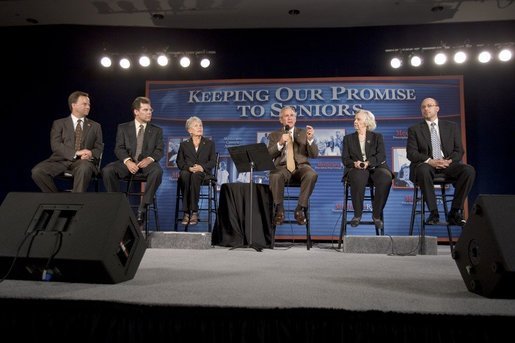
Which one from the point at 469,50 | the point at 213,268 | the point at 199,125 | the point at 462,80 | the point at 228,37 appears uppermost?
the point at 228,37

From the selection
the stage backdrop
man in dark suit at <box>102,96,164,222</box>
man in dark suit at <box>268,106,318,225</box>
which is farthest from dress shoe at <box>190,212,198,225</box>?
the stage backdrop

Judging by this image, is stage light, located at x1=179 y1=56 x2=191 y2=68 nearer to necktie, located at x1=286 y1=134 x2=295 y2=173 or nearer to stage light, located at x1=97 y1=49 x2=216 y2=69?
stage light, located at x1=97 y1=49 x2=216 y2=69

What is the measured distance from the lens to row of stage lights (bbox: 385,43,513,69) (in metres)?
5.74

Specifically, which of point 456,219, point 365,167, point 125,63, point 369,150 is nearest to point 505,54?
point 369,150

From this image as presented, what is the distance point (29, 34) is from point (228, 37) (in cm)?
303

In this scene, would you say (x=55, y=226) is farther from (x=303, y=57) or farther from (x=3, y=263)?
(x=303, y=57)

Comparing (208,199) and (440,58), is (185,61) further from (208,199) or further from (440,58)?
(440,58)

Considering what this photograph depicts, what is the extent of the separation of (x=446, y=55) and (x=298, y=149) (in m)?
2.91

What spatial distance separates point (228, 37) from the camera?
21.6 feet

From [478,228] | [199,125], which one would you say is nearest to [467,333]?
[478,228]

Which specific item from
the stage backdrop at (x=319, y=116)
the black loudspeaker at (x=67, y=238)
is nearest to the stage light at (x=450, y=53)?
the stage backdrop at (x=319, y=116)

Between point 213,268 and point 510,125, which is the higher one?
point 510,125

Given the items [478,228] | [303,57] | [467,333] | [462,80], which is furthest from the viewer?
[303,57]

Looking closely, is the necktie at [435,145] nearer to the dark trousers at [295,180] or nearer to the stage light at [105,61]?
the dark trousers at [295,180]
